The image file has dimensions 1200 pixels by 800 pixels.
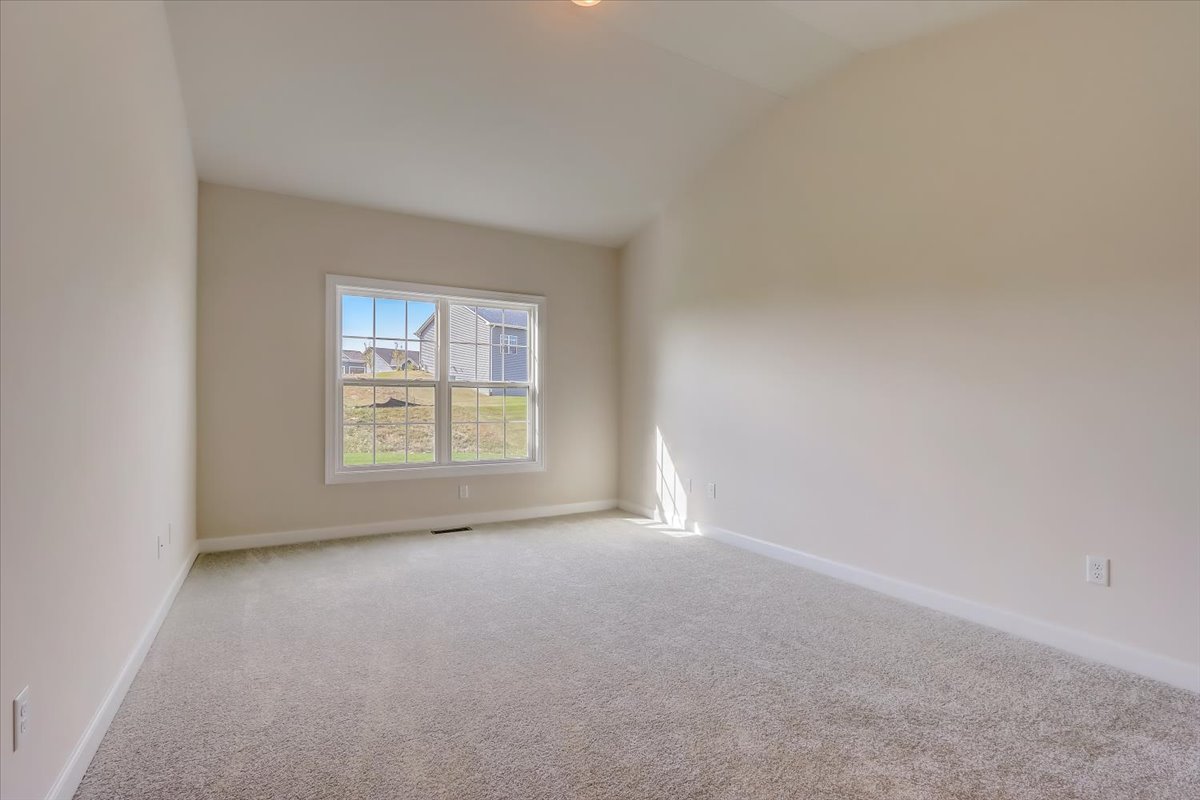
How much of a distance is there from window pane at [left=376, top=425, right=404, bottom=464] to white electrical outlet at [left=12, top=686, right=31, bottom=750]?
3390 millimetres

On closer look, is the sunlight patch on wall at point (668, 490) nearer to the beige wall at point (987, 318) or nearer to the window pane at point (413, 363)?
the beige wall at point (987, 318)

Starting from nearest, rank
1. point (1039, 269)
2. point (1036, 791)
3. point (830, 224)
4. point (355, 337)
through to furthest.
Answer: point (1036, 791)
point (1039, 269)
point (830, 224)
point (355, 337)

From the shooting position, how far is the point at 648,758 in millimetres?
1753

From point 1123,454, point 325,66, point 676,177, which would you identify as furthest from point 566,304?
point 1123,454

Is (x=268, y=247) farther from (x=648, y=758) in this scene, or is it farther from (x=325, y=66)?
(x=648, y=758)

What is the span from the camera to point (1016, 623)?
2.76 meters

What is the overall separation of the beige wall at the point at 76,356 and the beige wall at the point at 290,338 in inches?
55.0

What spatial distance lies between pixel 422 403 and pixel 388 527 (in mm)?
1031

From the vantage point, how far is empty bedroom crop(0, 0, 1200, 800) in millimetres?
1695

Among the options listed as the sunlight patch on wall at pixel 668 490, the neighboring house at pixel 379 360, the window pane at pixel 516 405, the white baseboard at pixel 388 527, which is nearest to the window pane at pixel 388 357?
the neighboring house at pixel 379 360

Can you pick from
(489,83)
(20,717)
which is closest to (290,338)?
(489,83)

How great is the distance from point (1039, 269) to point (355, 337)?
14.4 ft

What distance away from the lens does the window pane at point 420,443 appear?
4.86 m

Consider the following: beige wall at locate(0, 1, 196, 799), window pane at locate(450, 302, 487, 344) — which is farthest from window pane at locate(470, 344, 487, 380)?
beige wall at locate(0, 1, 196, 799)
